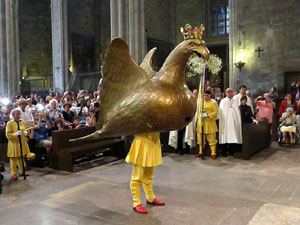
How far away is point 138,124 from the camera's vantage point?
3492mm

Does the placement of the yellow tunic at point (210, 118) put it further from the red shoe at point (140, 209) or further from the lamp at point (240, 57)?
the lamp at point (240, 57)

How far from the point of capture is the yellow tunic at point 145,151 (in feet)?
12.3

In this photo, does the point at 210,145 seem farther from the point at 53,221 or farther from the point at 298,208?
the point at 53,221

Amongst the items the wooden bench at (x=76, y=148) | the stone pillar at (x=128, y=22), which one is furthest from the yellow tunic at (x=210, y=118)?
the stone pillar at (x=128, y=22)

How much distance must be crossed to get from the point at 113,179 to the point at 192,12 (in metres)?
17.6

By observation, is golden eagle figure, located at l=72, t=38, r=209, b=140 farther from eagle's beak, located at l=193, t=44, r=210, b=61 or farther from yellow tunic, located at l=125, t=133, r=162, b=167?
yellow tunic, located at l=125, t=133, r=162, b=167

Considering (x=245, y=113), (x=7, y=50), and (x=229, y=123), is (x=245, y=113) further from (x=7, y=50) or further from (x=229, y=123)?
(x=7, y=50)

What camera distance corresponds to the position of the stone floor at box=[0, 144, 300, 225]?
3.76m

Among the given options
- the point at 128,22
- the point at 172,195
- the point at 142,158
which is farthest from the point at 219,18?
the point at 142,158

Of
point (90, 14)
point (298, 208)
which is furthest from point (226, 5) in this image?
point (298, 208)

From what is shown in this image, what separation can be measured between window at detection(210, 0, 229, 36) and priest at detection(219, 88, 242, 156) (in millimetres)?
13980

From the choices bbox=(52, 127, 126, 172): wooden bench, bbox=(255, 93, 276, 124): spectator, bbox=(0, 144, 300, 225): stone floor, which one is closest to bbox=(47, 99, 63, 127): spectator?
bbox=(52, 127, 126, 172): wooden bench

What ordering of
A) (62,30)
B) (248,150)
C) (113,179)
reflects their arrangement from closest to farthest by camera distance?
(113,179) < (248,150) < (62,30)

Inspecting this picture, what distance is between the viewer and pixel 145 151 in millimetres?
3768
